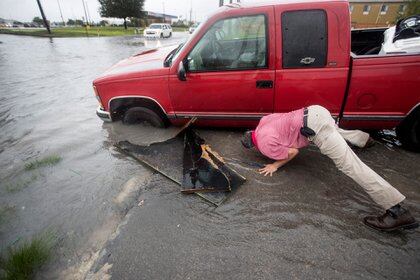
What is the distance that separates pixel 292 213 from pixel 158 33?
30.0 metres

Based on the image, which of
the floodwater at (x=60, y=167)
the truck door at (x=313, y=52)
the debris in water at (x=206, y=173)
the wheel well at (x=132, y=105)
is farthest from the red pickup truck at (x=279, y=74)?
the floodwater at (x=60, y=167)

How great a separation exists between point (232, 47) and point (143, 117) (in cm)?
198

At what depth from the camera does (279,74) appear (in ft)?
11.5

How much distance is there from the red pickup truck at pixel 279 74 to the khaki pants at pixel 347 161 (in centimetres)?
84

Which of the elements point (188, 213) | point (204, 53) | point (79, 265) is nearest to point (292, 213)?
point (188, 213)

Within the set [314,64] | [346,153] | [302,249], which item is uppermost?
[314,64]

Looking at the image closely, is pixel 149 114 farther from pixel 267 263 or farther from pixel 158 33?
pixel 158 33

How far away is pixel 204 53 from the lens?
145 inches

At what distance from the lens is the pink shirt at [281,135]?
3039 millimetres

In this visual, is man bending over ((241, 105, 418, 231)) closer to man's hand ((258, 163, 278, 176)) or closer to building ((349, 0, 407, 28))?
man's hand ((258, 163, 278, 176))

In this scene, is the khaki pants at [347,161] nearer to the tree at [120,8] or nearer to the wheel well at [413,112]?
the wheel well at [413,112]

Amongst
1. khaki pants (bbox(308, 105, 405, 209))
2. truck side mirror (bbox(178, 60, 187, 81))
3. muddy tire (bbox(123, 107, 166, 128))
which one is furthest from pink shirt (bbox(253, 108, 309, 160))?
muddy tire (bbox(123, 107, 166, 128))

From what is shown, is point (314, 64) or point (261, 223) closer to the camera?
point (261, 223)

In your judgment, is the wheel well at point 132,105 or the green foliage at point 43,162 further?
the wheel well at point 132,105
